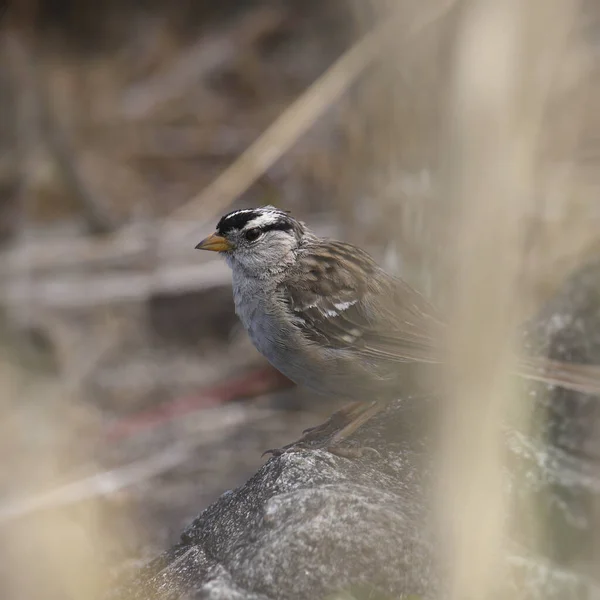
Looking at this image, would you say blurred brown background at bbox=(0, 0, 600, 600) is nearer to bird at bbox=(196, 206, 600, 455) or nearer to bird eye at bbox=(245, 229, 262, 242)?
bird at bbox=(196, 206, 600, 455)

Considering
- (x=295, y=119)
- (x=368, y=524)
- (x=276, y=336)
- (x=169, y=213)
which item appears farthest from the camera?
(x=169, y=213)

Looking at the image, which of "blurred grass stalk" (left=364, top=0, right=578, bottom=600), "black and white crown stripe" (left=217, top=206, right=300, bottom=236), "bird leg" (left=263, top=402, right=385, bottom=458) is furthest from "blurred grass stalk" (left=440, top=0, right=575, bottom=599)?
"black and white crown stripe" (left=217, top=206, right=300, bottom=236)

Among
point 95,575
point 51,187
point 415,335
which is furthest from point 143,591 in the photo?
point 51,187

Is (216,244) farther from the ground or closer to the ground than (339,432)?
farther from the ground

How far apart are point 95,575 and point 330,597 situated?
0.66 metres

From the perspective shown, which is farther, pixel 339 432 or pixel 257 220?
pixel 257 220

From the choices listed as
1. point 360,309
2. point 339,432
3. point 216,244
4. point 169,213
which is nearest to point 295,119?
point 216,244

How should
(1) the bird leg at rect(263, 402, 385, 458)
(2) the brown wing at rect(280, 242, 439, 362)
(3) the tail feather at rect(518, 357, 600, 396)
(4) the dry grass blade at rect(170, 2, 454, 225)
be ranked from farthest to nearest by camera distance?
1. (4) the dry grass blade at rect(170, 2, 454, 225)
2. (2) the brown wing at rect(280, 242, 439, 362)
3. (1) the bird leg at rect(263, 402, 385, 458)
4. (3) the tail feather at rect(518, 357, 600, 396)

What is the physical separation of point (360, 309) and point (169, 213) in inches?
153

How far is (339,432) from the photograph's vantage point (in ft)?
10.0

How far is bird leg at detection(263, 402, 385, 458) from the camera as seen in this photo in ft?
9.30

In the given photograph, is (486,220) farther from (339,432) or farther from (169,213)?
(169,213)

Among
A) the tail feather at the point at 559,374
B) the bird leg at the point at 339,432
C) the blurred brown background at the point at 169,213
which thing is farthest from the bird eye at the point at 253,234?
the tail feather at the point at 559,374

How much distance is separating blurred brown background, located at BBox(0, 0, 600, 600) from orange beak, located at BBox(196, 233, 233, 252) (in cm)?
64
